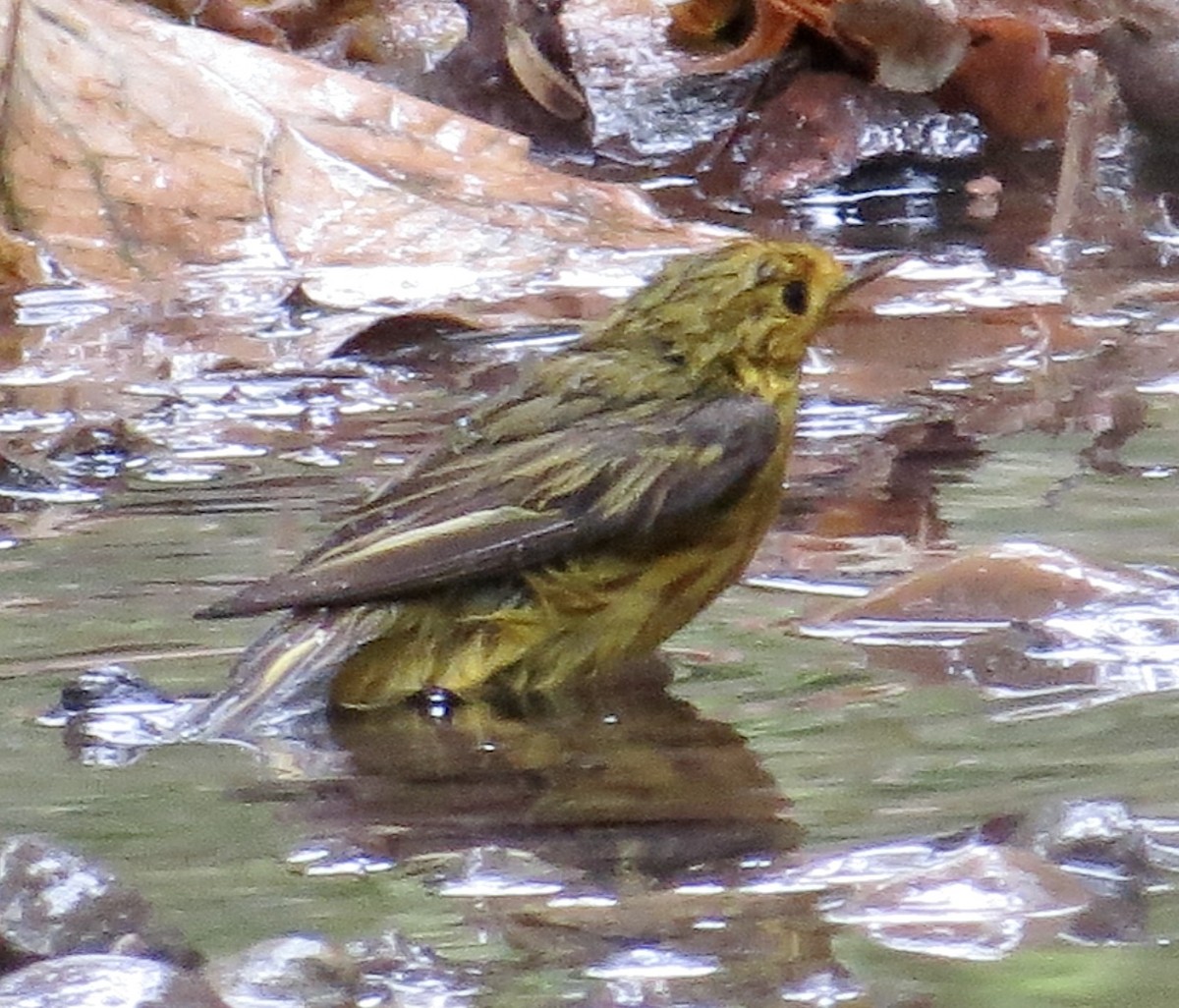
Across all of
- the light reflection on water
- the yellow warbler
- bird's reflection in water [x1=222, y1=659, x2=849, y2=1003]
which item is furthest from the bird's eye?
bird's reflection in water [x1=222, y1=659, x2=849, y2=1003]

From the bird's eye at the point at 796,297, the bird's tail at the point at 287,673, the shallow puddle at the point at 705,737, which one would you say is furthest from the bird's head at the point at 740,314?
the bird's tail at the point at 287,673

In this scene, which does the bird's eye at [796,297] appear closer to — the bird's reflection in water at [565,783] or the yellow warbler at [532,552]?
the yellow warbler at [532,552]

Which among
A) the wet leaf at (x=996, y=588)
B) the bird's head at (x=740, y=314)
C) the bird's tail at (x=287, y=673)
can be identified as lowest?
the bird's tail at (x=287, y=673)

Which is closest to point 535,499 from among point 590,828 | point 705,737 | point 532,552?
point 532,552

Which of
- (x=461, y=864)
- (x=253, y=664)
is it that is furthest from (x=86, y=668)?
(x=461, y=864)

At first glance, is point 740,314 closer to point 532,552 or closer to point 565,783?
point 532,552

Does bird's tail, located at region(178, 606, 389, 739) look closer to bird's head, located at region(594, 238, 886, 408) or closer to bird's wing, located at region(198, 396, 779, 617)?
bird's wing, located at region(198, 396, 779, 617)
